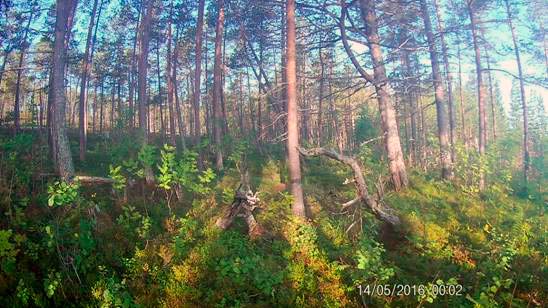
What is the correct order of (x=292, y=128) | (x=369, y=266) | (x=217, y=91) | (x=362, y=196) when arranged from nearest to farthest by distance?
(x=369, y=266), (x=362, y=196), (x=292, y=128), (x=217, y=91)

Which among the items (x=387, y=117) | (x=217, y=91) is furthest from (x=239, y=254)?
(x=217, y=91)

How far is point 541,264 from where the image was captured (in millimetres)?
6914

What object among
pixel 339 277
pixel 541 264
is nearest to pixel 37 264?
pixel 339 277

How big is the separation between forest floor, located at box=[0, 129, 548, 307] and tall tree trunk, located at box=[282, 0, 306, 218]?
0.65m

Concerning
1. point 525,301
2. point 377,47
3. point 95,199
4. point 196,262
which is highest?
point 377,47

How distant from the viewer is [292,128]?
9188mm

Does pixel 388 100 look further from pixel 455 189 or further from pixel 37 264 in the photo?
pixel 37 264

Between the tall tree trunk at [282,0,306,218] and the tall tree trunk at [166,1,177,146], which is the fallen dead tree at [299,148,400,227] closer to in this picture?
the tall tree trunk at [282,0,306,218]

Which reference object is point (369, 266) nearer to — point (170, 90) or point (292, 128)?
point (292, 128)

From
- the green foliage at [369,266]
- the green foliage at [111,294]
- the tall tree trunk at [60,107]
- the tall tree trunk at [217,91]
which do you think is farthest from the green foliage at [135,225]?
the tall tree trunk at [217,91]

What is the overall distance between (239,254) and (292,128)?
3822 mm

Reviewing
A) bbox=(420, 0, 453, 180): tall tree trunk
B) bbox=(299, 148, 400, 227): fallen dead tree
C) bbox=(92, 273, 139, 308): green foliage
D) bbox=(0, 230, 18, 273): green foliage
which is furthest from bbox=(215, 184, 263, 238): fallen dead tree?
bbox=(420, 0, 453, 180): tall tree trunk

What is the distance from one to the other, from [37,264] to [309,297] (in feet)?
17.5

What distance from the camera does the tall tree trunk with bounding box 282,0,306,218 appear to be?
8977 millimetres
